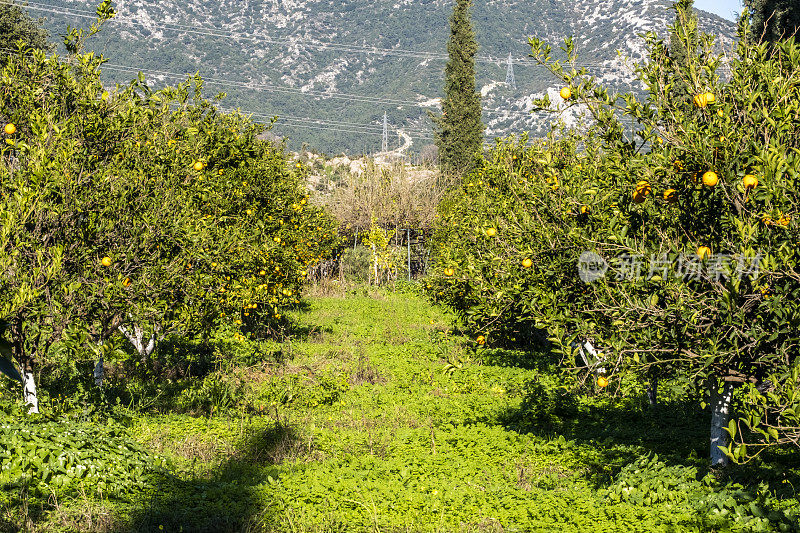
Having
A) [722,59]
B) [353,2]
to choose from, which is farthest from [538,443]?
[353,2]

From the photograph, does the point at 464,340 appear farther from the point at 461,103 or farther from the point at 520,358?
the point at 461,103

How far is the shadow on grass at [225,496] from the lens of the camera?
4996mm

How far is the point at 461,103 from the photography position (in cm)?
3088

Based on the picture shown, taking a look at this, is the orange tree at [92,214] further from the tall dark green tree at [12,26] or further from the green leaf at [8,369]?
the tall dark green tree at [12,26]

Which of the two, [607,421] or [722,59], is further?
[607,421]

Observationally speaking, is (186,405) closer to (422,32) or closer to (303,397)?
(303,397)

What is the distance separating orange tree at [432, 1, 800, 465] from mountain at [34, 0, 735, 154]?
67.0m

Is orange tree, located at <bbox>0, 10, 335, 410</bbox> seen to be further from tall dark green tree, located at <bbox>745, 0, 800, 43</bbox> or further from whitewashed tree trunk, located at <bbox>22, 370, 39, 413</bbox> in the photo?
tall dark green tree, located at <bbox>745, 0, 800, 43</bbox>

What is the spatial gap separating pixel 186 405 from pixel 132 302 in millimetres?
2786

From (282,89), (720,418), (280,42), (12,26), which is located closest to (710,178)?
(720,418)

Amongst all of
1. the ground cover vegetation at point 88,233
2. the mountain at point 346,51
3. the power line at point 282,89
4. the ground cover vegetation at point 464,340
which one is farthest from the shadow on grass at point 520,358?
the power line at point 282,89

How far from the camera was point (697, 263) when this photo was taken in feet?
14.8

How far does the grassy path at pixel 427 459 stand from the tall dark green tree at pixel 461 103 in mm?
20671

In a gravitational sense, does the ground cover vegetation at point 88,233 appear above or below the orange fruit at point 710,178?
below
